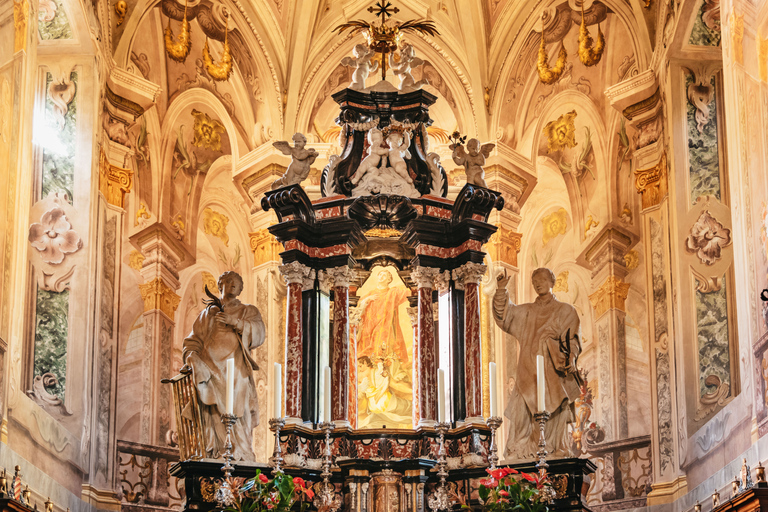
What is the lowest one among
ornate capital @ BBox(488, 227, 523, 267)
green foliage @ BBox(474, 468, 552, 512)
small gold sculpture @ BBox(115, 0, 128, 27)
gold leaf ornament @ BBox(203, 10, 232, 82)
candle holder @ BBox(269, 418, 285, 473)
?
green foliage @ BBox(474, 468, 552, 512)

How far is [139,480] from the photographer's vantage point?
17656 mm

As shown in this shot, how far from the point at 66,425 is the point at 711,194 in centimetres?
793

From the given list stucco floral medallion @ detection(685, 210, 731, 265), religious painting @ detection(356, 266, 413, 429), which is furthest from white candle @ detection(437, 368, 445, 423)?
stucco floral medallion @ detection(685, 210, 731, 265)

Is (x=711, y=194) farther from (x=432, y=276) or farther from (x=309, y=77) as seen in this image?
(x=309, y=77)

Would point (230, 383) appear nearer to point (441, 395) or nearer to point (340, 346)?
point (340, 346)

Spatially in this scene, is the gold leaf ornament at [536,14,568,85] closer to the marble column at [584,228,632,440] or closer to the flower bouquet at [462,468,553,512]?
the marble column at [584,228,632,440]

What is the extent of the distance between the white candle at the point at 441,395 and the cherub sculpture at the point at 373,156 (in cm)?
235

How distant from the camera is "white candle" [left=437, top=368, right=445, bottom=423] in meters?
12.9

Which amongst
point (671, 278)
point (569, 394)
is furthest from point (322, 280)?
point (671, 278)

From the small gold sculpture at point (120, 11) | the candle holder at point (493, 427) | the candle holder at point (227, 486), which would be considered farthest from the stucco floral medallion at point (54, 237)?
the candle holder at point (493, 427)

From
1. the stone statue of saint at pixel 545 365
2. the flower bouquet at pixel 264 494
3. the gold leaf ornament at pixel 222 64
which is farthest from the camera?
the gold leaf ornament at pixel 222 64

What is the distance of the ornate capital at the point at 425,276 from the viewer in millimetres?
13500

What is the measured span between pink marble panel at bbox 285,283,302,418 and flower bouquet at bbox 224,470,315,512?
5.96 feet

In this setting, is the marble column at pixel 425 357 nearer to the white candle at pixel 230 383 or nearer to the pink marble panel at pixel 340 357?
the pink marble panel at pixel 340 357
